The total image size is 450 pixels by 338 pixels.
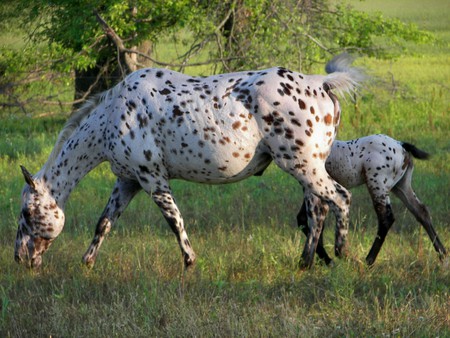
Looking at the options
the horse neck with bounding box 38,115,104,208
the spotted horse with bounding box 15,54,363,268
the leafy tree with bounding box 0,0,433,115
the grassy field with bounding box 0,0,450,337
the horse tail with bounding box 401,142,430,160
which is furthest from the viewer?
the leafy tree with bounding box 0,0,433,115

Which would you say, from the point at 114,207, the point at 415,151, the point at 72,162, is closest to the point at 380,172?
the point at 415,151

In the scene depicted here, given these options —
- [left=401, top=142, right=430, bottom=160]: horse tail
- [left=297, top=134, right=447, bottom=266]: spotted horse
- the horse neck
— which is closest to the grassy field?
[left=297, top=134, right=447, bottom=266]: spotted horse

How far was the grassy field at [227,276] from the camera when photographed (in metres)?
5.50

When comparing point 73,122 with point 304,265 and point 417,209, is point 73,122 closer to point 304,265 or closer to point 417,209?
point 304,265

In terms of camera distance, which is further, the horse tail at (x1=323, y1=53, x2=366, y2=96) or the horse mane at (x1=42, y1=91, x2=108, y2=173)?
the horse mane at (x1=42, y1=91, x2=108, y2=173)

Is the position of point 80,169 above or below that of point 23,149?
above

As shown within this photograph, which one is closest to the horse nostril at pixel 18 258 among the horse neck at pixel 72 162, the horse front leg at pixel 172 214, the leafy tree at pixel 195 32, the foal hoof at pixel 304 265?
the horse neck at pixel 72 162

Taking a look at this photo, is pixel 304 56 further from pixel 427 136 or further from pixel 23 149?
pixel 23 149

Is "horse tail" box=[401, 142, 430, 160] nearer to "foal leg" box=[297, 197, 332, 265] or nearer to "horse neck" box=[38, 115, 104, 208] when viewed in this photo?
"foal leg" box=[297, 197, 332, 265]

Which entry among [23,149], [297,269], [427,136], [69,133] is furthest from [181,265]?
[427,136]

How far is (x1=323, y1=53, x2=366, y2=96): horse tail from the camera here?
22.9 feet

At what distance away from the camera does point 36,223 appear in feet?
23.5

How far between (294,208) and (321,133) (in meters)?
2.69

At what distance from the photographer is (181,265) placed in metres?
6.99
